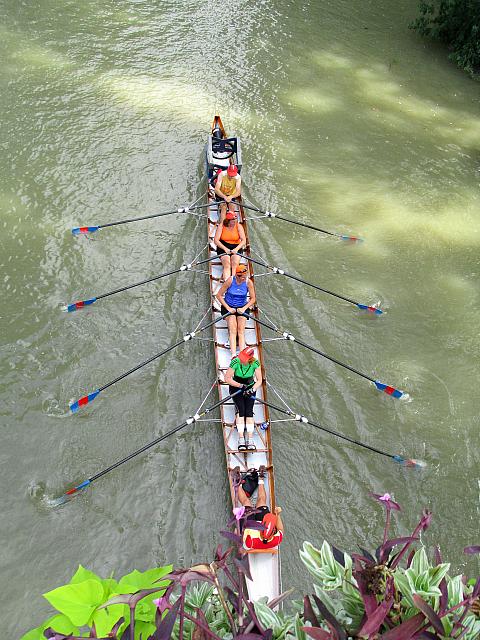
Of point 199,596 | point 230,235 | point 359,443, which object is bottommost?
point 359,443

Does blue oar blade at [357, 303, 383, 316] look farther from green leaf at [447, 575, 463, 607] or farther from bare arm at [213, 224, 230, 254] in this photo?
green leaf at [447, 575, 463, 607]

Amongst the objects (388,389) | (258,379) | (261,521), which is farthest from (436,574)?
(388,389)

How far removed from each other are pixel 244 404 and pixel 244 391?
0.17 m

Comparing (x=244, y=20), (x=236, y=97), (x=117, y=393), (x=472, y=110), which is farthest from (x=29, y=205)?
(x=472, y=110)

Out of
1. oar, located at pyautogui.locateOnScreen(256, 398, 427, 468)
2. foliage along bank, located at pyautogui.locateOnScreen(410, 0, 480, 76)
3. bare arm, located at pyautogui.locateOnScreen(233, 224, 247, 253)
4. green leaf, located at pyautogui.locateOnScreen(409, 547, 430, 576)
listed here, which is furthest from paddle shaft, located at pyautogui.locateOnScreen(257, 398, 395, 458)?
foliage along bank, located at pyautogui.locateOnScreen(410, 0, 480, 76)

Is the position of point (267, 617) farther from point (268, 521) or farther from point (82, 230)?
point (82, 230)

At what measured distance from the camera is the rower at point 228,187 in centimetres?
1016

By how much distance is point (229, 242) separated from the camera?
959cm

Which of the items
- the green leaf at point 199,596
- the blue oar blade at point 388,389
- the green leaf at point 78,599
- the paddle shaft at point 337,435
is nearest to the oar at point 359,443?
the paddle shaft at point 337,435

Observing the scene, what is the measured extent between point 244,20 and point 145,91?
482cm

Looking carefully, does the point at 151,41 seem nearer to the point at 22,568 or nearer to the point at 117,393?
the point at 117,393

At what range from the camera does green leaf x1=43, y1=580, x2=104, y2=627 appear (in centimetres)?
150

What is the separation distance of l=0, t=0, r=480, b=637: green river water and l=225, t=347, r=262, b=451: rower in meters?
0.56

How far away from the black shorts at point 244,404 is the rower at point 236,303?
117 centimetres
